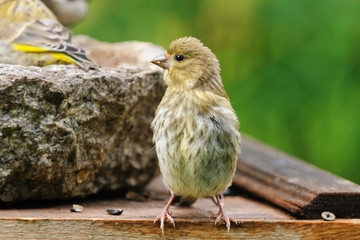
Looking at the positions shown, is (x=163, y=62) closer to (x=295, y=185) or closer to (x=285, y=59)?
(x=295, y=185)

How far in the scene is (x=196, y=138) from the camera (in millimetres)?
2697

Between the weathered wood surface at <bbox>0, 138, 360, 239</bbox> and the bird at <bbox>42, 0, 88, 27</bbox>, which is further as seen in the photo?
the bird at <bbox>42, 0, 88, 27</bbox>

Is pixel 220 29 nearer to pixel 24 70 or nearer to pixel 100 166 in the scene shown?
pixel 100 166

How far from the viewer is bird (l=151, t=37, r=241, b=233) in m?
2.71

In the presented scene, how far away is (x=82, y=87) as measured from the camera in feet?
8.98

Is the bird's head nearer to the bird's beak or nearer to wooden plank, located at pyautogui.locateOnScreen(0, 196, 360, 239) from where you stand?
the bird's beak

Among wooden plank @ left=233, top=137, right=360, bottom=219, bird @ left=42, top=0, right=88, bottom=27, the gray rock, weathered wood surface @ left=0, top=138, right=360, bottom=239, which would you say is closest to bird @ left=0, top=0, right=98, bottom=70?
the gray rock

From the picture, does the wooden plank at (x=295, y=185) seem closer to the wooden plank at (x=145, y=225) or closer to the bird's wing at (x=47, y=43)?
the wooden plank at (x=145, y=225)

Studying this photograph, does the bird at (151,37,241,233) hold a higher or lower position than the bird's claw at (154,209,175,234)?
higher

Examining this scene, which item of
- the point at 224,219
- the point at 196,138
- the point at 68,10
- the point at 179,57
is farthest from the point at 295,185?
the point at 68,10

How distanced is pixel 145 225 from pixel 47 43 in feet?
3.60

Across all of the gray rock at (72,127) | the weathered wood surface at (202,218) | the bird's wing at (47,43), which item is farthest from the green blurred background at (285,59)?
the bird's wing at (47,43)

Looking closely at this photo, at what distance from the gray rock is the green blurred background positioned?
57.7 inches

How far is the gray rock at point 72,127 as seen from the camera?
8.50ft
